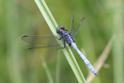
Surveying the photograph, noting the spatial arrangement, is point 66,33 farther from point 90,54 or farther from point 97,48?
point 97,48

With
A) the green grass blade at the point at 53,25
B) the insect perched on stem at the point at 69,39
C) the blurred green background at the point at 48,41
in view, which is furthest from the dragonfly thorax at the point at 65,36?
the blurred green background at the point at 48,41

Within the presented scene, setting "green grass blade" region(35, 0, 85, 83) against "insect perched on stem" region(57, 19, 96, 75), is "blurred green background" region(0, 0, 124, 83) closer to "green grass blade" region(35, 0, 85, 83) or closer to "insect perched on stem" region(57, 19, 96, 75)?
"insect perched on stem" region(57, 19, 96, 75)

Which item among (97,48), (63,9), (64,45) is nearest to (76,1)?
(63,9)

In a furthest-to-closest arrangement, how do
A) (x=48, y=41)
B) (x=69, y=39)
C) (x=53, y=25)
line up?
(x=48, y=41)
(x=69, y=39)
(x=53, y=25)

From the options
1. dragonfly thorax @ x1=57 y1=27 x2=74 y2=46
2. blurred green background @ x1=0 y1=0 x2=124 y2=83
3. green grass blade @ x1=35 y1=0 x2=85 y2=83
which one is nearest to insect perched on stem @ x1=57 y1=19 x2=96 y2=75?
dragonfly thorax @ x1=57 y1=27 x2=74 y2=46

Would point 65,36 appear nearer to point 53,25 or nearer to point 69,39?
point 69,39

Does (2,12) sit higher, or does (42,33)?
(2,12)

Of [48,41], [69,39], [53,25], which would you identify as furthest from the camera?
[48,41]

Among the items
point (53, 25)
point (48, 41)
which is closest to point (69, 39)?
point (53, 25)
